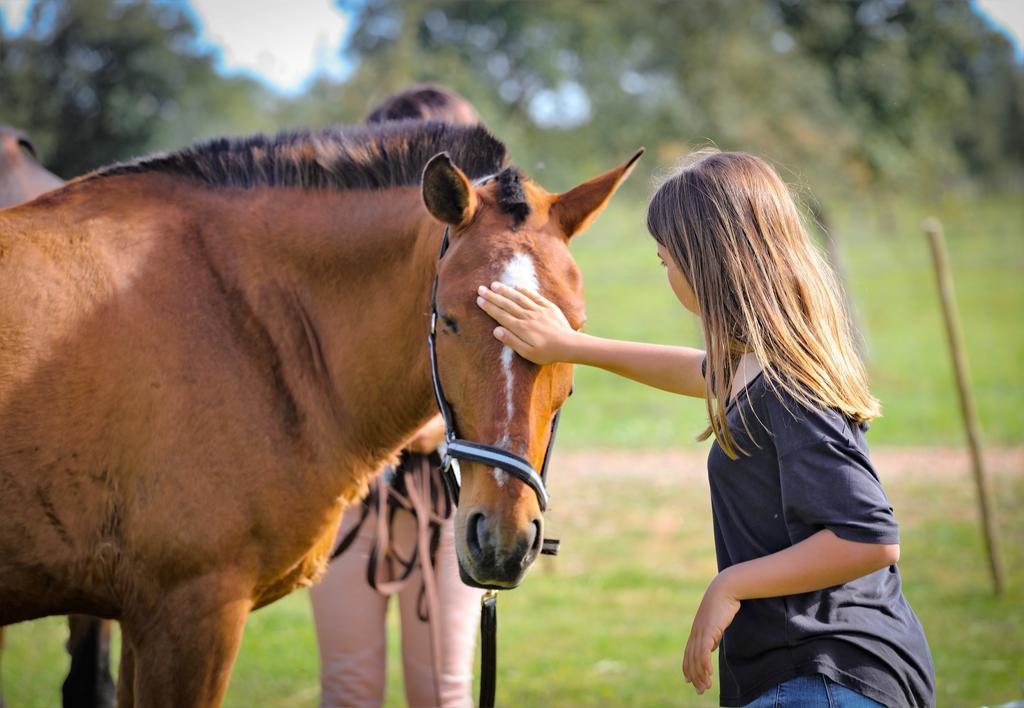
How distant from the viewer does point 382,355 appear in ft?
8.61

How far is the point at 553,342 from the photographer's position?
84.1 inches

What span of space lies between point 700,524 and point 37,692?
581 cm

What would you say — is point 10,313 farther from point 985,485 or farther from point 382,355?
point 985,485

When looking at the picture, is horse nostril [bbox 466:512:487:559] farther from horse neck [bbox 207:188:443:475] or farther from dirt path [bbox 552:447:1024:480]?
dirt path [bbox 552:447:1024:480]

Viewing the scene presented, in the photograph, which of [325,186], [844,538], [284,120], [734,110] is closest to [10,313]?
[325,186]

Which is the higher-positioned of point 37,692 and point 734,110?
point 734,110

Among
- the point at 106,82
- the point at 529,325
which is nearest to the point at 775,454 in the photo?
the point at 529,325

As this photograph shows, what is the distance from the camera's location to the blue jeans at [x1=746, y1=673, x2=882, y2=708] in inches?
72.5

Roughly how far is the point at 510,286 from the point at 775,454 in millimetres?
768

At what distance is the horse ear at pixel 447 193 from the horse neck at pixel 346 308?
216 mm

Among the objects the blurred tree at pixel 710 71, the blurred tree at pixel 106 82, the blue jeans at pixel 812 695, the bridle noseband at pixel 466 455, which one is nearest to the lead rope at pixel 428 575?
the bridle noseband at pixel 466 455

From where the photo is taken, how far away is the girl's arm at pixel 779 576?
1.83 metres

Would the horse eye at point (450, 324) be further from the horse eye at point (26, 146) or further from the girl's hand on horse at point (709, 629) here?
the horse eye at point (26, 146)

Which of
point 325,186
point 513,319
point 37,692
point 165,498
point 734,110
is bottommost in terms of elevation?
point 37,692
